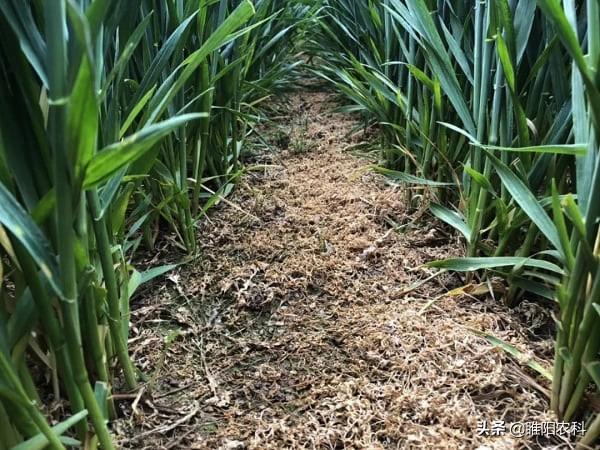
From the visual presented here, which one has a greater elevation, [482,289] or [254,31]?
[254,31]

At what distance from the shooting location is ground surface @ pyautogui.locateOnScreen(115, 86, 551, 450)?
63 cm

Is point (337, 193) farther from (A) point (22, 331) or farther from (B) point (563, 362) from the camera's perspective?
(A) point (22, 331)

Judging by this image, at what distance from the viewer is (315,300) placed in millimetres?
873

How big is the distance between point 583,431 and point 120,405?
0.55 meters

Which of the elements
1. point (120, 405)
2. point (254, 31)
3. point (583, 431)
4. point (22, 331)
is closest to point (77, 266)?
point (22, 331)

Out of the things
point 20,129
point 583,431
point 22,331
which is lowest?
point 583,431

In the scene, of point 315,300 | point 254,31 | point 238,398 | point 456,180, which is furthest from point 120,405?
point 254,31

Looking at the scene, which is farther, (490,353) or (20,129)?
Answer: (490,353)

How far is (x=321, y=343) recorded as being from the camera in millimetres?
779

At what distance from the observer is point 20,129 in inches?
18.3

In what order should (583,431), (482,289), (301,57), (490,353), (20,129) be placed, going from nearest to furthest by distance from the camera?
(20,129), (583,431), (490,353), (482,289), (301,57)

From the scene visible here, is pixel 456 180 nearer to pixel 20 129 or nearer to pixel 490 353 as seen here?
pixel 490 353

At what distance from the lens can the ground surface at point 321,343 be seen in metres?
0.63

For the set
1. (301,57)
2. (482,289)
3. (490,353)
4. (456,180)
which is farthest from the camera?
(301,57)
